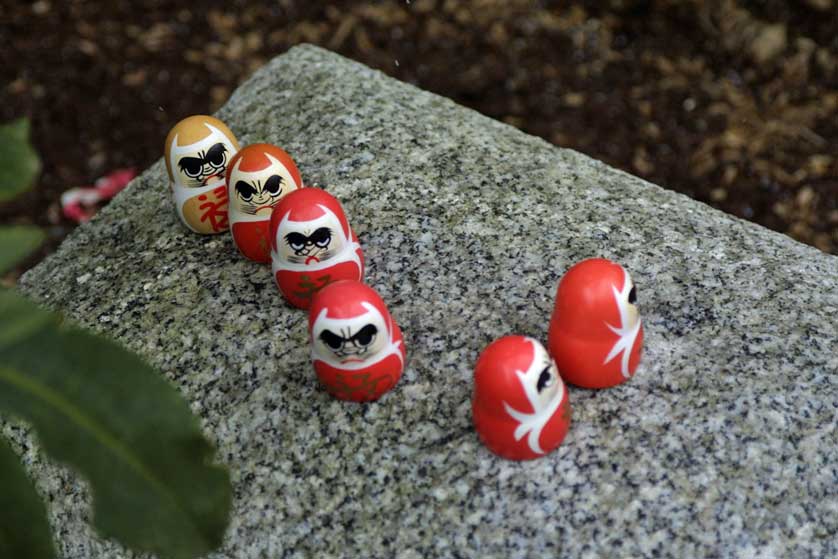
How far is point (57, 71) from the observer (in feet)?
9.75

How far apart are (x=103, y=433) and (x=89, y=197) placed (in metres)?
2.04

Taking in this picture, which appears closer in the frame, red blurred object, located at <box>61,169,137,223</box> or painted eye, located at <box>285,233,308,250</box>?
painted eye, located at <box>285,233,308,250</box>

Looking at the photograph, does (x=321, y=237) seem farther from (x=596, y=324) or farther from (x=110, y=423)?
(x=110, y=423)

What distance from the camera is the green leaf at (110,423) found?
0.75m

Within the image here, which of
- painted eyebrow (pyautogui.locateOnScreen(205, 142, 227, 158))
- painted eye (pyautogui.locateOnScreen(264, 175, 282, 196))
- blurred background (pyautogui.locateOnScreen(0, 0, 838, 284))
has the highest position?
painted eye (pyautogui.locateOnScreen(264, 175, 282, 196))

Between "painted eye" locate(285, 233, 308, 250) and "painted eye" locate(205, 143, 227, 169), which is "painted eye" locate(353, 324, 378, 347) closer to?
"painted eye" locate(285, 233, 308, 250)

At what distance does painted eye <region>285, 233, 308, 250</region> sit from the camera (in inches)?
50.9

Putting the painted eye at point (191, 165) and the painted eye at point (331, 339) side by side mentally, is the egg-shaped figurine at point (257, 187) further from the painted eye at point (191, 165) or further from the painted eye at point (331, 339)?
the painted eye at point (331, 339)

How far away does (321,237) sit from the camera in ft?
4.25

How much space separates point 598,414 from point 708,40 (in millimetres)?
2108

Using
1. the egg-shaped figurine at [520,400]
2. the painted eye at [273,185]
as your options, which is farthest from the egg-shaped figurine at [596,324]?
the painted eye at [273,185]

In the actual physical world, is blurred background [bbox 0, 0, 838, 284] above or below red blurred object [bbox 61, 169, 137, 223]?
above

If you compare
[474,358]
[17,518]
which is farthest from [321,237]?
[17,518]

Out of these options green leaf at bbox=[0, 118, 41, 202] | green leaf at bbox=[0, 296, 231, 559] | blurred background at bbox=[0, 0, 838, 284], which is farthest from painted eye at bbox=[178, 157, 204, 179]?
blurred background at bbox=[0, 0, 838, 284]
